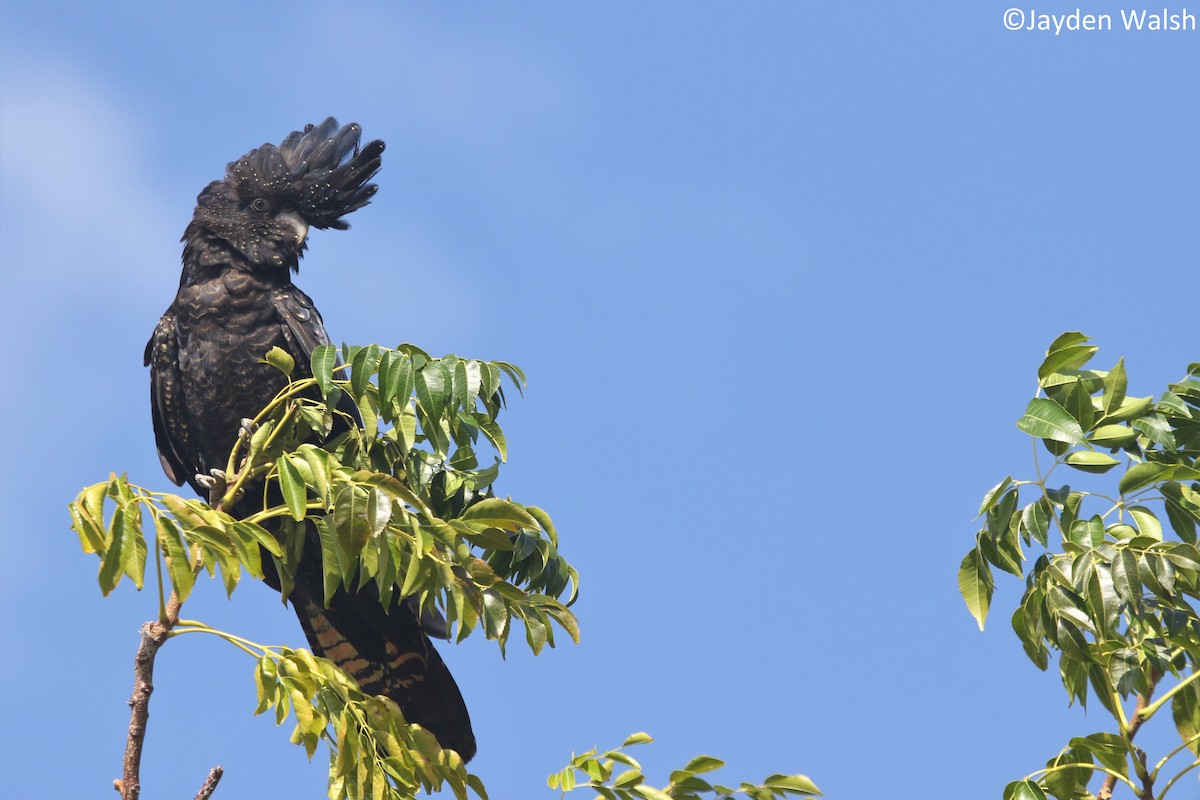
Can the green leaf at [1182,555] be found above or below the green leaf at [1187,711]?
above

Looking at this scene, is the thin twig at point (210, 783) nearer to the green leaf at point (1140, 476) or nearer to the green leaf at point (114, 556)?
the green leaf at point (114, 556)

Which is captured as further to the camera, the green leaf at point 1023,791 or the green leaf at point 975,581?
the green leaf at point 975,581

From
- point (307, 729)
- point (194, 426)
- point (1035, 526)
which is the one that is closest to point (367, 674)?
point (194, 426)

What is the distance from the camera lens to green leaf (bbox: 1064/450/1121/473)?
10.6ft

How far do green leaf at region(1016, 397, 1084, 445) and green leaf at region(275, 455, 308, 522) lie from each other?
184 centimetres

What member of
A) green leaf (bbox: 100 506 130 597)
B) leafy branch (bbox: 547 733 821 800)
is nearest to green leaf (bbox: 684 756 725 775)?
leafy branch (bbox: 547 733 821 800)

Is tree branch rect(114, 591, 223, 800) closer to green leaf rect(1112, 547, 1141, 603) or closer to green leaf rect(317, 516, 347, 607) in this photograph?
green leaf rect(317, 516, 347, 607)

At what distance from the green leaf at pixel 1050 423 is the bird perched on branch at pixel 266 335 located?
9.73 ft

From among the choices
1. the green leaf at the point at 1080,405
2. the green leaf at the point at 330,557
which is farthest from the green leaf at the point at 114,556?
the green leaf at the point at 1080,405

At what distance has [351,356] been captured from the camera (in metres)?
3.90

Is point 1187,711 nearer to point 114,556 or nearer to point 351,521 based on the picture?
point 351,521

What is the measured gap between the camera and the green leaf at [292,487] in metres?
3.42

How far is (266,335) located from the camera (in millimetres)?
6207

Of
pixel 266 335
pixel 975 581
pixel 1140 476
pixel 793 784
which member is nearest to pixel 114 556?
pixel 793 784
